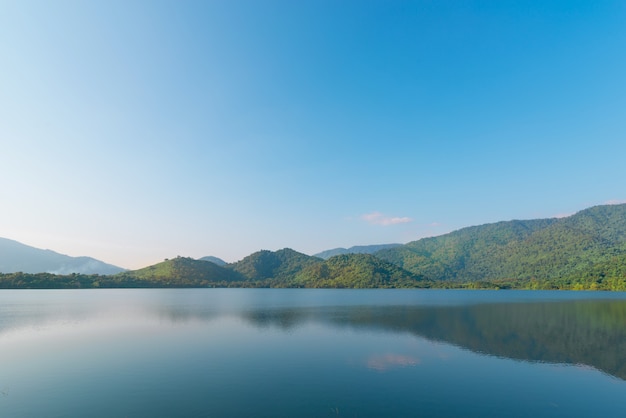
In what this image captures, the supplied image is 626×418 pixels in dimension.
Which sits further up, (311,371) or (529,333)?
(311,371)

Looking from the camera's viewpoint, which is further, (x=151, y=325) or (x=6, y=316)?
(x=6, y=316)

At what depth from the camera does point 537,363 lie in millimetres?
56531

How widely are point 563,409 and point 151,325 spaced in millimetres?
98568

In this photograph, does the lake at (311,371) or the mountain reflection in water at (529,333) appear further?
the mountain reflection in water at (529,333)

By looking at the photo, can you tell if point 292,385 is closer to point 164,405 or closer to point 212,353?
point 164,405

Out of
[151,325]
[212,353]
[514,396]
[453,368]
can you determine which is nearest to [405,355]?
[453,368]

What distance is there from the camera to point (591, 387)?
44.6m

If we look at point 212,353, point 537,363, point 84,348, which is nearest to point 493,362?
point 537,363

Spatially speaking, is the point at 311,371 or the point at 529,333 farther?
the point at 529,333

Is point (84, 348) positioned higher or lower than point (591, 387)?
higher

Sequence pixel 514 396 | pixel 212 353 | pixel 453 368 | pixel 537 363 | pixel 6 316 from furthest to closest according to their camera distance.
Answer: pixel 6 316
pixel 212 353
pixel 537 363
pixel 453 368
pixel 514 396

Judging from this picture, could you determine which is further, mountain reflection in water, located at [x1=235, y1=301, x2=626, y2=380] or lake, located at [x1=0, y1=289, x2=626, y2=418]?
mountain reflection in water, located at [x1=235, y1=301, x2=626, y2=380]

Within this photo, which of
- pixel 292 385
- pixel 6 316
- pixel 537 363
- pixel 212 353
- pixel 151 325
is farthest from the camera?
pixel 6 316

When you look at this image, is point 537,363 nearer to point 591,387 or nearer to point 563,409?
point 591,387
